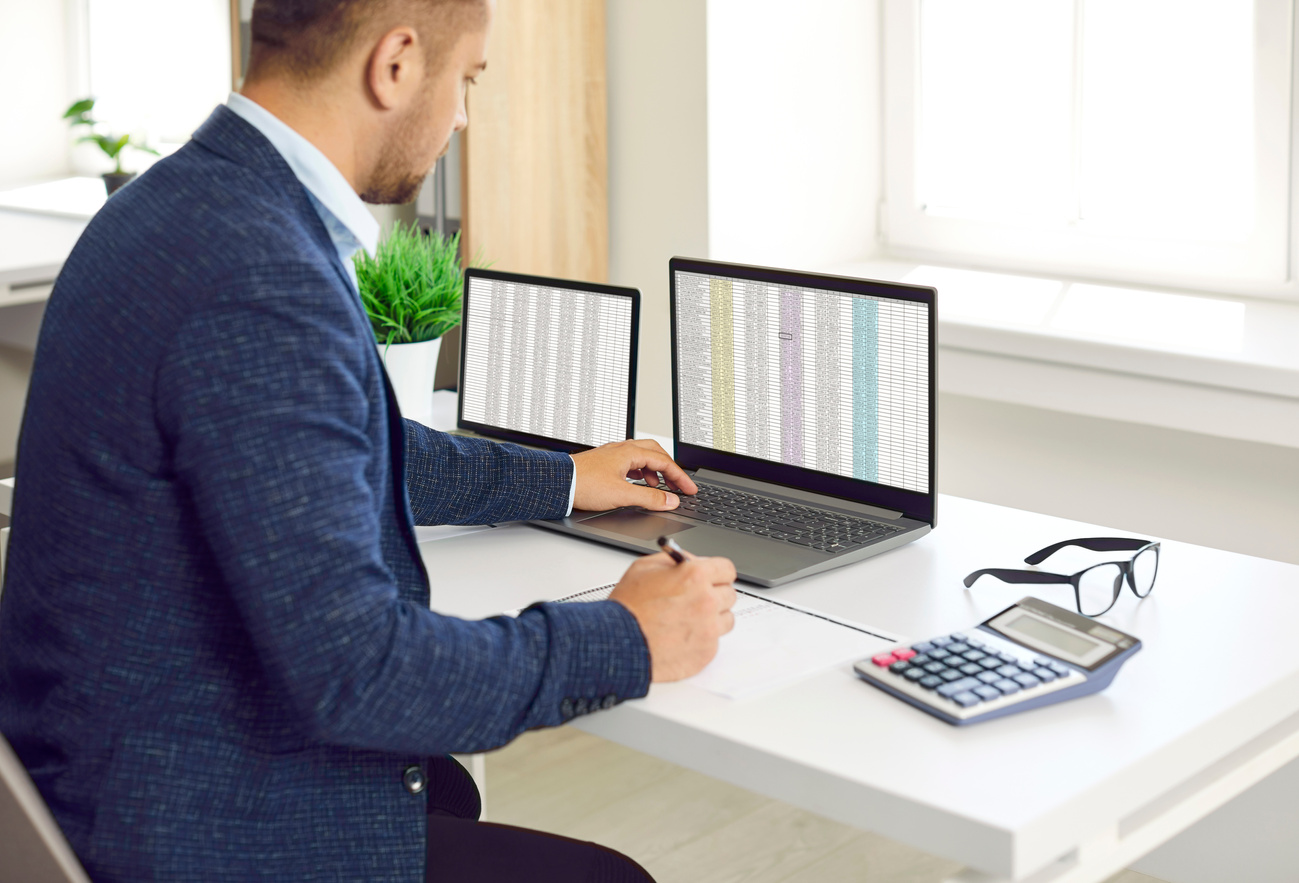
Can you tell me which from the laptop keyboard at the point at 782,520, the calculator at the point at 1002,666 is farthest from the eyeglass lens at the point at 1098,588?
the laptop keyboard at the point at 782,520

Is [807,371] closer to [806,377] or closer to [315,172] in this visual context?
[806,377]

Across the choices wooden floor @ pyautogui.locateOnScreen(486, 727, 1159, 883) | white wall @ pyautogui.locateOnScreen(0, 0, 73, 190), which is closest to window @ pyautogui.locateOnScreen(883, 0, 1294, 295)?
wooden floor @ pyautogui.locateOnScreen(486, 727, 1159, 883)

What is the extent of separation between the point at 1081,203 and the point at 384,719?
7.38 feet

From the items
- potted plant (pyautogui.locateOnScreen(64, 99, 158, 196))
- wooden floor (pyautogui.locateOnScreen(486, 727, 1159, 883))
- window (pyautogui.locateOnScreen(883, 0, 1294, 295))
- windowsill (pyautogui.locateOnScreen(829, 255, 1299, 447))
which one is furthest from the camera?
potted plant (pyautogui.locateOnScreen(64, 99, 158, 196))

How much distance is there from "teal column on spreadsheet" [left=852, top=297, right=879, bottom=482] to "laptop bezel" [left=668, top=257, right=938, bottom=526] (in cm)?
2

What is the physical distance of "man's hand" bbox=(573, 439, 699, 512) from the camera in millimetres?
1615

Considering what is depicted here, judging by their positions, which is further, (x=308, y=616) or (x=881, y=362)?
(x=881, y=362)

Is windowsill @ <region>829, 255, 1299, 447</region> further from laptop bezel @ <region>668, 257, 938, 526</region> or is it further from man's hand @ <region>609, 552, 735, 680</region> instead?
man's hand @ <region>609, 552, 735, 680</region>

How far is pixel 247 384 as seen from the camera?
3.07ft

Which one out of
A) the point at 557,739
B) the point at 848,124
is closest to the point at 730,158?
the point at 848,124

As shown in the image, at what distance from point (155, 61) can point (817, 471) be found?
2.28 m

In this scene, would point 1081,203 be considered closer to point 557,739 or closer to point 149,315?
point 557,739

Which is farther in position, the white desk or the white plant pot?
the white plant pot

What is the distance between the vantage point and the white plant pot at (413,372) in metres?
2.02
